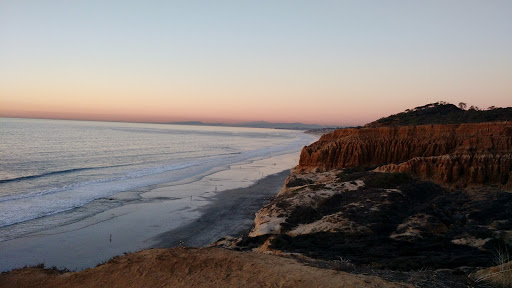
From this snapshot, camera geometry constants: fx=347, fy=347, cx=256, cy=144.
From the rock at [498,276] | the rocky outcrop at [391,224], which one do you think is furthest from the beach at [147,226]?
the rock at [498,276]

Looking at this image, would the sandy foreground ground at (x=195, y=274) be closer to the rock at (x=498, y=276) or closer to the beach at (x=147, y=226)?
the rock at (x=498, y=276)

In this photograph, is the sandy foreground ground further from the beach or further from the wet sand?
the wet sand

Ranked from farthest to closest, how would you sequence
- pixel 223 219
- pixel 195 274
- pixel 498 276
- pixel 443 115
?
pixel 443 115 → pixel 223 219 → pixel 195 274 → pixel 498 276

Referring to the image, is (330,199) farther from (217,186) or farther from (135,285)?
(217,186)

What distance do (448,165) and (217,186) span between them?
20476 millimetres

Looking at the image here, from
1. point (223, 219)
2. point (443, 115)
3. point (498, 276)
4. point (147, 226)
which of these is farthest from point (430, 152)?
point (147, 226)

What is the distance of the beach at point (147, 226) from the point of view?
1596cm

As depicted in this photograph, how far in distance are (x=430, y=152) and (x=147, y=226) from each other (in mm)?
21322

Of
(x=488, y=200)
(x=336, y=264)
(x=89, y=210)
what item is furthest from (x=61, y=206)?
(x=488, y=200)

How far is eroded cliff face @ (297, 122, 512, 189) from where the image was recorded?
20.8m

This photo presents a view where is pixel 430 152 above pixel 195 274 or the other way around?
above

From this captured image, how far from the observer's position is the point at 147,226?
20734mm

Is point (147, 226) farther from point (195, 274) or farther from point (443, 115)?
point (443, 115)

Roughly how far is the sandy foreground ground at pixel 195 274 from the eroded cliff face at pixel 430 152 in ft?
53.7
